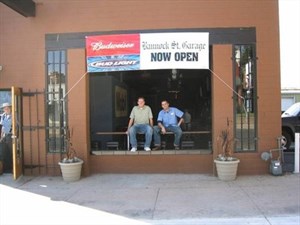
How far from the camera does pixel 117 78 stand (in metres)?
16.0

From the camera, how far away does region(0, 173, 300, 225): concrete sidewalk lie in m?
6.99

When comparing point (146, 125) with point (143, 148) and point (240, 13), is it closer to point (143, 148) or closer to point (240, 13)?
point (143, 148)

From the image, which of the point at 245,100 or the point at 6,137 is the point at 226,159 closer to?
the point at 245,100

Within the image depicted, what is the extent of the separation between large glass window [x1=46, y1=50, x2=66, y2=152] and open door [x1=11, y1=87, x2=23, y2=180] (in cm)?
66

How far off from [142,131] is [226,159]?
7.58ft

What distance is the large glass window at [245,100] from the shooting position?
10.4m

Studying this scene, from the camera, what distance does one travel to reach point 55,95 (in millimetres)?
10805

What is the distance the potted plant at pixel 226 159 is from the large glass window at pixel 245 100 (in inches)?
9.6

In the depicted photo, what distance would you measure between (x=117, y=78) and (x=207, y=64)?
20.0 ft

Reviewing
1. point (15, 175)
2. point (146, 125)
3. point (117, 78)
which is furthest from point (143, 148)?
point (117, 78)

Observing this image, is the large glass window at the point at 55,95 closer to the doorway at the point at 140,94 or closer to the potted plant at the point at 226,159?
the doorway at the point at 140,94

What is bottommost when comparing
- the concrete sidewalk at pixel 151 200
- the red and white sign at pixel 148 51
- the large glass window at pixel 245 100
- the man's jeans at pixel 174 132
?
the concrete sidewalk at pixel 151 200

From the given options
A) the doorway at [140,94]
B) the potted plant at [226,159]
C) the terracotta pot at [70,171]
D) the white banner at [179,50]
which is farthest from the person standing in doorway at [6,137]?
the potted plant at [226,159]

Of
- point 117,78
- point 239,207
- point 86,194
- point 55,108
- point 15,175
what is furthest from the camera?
point 117,78
